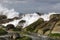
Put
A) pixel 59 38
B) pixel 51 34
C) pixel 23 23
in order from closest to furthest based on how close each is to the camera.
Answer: pixel 59 38 → pixel 51 34 → pixel 23 23

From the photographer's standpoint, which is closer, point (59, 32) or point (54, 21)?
point (59, 32)

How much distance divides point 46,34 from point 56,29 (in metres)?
5.91

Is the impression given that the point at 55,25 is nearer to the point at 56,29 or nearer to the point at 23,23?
the point at 56,29

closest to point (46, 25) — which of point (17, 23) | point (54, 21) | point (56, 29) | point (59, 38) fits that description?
point (54, 21)

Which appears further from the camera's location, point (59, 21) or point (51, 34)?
point (59, 21)

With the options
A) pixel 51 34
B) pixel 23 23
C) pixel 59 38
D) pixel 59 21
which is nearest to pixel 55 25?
pixel 59 21

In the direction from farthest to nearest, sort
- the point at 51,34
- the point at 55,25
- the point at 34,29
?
the point at 34,29
the point at 55,25
the point at 51,34

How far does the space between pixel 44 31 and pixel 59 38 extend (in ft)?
61.9

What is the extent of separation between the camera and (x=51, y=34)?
117 metres

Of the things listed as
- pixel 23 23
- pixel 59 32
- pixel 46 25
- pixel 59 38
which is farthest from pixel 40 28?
pixel 23 23

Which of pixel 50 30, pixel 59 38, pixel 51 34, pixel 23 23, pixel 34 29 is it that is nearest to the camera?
pixel 59 38

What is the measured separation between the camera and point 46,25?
449ft

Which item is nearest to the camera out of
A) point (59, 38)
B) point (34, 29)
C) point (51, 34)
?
point (59, 38)

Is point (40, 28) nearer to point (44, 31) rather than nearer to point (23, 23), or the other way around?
point (44, 31)
